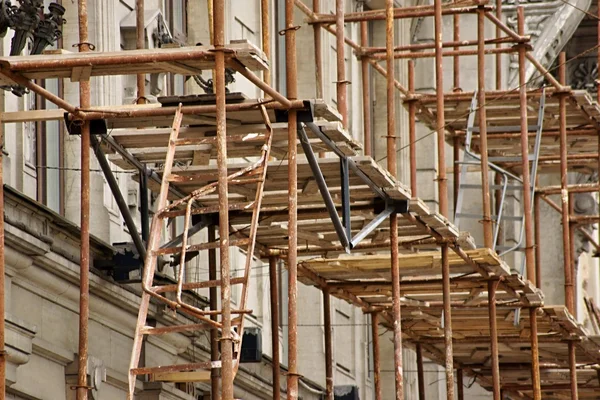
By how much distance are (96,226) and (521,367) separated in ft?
44.2

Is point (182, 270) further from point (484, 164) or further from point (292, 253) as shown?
point (484, 164)

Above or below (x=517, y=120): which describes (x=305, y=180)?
below

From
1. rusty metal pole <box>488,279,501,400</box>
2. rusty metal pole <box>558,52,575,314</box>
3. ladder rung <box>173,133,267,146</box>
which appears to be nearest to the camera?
ladder rung <box>173,133,267,146</box>

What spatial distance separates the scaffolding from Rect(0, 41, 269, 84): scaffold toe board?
17mm

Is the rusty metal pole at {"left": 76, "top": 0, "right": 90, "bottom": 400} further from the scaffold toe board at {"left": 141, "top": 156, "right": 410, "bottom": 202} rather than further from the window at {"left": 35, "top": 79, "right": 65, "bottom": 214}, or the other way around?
the window at {"left": 35, "top": 79, "right": 65, "bottom": 214}

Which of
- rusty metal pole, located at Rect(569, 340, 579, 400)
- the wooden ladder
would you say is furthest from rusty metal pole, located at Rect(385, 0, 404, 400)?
rusty metal pole, located at Rect(569, 340, 579, 400)

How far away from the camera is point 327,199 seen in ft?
65.0

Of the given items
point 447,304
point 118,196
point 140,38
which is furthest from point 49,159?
point 447,304

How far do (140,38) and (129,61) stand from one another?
12.7ft

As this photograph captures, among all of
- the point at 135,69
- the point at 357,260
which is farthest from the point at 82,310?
the point at 357,260

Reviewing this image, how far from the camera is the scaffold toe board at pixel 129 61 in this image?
16.7 metres

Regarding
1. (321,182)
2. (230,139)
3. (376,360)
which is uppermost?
(230,139)

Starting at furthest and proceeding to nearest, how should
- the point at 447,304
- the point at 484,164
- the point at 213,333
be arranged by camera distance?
the point at 484,164
the point at 447,304
the point at 213,333

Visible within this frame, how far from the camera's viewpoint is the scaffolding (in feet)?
55.4
